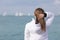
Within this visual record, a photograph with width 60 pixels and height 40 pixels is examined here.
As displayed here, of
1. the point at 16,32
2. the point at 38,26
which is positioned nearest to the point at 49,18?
the point at 38,26

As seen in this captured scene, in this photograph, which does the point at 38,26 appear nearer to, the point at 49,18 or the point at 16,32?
the point at 49,18

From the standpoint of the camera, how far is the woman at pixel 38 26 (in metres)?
3.14

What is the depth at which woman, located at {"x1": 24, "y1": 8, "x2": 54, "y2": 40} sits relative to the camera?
123 inches

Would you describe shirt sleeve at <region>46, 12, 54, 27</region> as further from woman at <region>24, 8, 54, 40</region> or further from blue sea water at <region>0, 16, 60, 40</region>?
blue sea water at <region>0, 16, 60, 40</region>

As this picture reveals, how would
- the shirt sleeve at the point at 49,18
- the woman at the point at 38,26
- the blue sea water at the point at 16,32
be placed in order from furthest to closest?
the blue sea water at the point at 16,32 → the shirt sleeve at the point at 49,18 → the woman at the point at 38,26

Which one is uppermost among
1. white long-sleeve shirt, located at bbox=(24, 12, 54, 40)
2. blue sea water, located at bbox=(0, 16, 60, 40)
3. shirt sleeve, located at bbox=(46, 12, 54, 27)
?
shirt sleeve, located at bbox=(46, 12, 54, 27)

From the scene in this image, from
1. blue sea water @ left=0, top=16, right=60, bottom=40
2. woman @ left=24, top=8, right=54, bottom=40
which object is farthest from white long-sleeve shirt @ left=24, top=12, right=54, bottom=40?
blue sea water @ left=0, top=16, right=60, bottom=40

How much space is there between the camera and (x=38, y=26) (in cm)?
319

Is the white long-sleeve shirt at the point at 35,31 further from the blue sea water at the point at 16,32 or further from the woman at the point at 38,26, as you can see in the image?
the blue sea water at the point at 16,32

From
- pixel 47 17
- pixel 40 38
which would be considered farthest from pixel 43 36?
pixel 47 17

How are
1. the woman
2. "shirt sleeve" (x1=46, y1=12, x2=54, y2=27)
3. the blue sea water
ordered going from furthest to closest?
1. the blue sea water
2. "shirt sleeve" (x1=46, y1=12, x2=54, y2=27)
3. the woman

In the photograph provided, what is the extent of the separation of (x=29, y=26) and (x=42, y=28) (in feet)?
0.53

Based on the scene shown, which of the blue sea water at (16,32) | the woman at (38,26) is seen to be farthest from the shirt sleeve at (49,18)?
the blue sea water at (16,32)

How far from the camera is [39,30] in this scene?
319 cm
